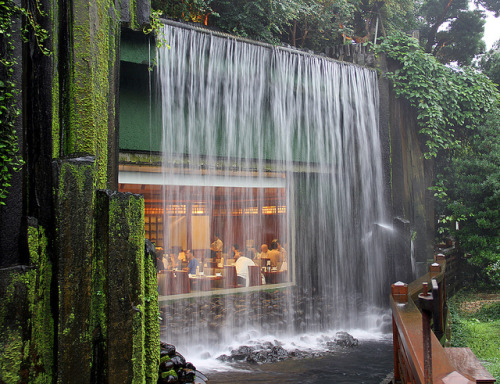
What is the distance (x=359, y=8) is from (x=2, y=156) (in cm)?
1263

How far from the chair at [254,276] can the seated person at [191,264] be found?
1221 mm

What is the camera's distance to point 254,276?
962 cm

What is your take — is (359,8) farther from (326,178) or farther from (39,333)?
(39,333)

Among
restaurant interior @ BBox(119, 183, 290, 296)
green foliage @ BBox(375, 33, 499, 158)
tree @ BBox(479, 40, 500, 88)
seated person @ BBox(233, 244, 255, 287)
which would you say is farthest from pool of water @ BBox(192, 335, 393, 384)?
tree @ BBox(479, 40, 500, 88)

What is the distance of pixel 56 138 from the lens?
378 centimetres

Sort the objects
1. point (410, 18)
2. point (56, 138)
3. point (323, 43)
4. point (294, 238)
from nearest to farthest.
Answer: point (56, 138)
point (294, 238)
point (323, 43)
point (410, 18)

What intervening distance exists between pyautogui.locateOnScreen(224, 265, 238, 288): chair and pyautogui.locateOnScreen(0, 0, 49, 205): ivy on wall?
627 cm

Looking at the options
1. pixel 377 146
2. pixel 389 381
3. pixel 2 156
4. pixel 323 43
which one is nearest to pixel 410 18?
pixel 323 43

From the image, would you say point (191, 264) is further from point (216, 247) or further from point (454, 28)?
point (454, 28)

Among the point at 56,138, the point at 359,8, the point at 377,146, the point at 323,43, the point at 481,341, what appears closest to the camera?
the point at 56,138

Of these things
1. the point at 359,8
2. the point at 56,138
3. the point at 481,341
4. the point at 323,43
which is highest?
the point at 359,8

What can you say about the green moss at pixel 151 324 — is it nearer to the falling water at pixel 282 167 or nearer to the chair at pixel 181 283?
the falling water at pixel 282 167

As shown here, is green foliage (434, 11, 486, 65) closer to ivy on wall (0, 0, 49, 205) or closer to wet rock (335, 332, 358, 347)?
wet rock (335, 332, 358, 347)

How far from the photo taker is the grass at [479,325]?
7.25m
